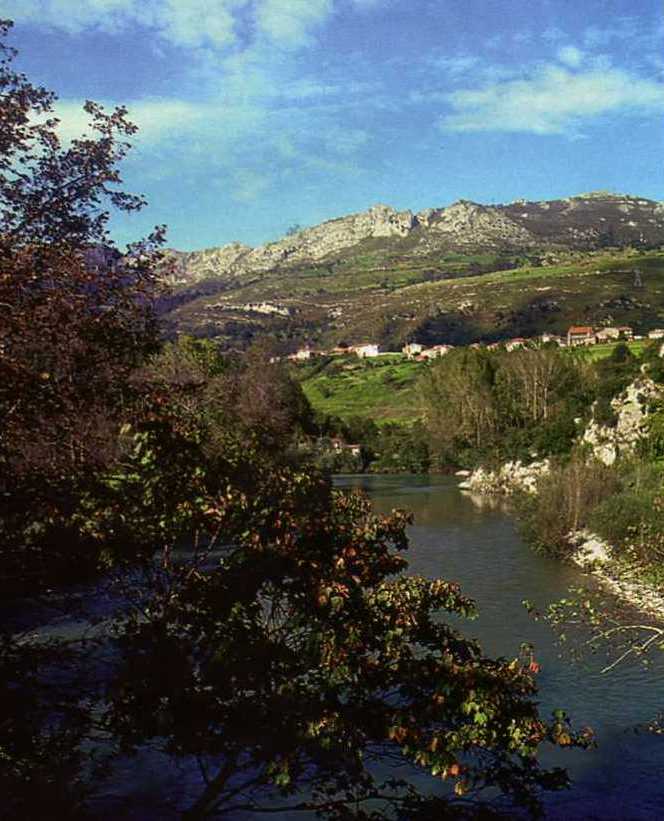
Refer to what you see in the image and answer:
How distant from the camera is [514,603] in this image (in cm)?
2703

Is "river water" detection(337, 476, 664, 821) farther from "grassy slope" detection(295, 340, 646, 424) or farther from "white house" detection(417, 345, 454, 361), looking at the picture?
"white house" detection(417, 345, 454, 361)

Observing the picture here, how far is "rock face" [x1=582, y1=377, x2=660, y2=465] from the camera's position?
46125 mm

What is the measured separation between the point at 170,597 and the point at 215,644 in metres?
1.08

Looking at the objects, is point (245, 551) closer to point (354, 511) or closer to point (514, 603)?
point (354, 511)

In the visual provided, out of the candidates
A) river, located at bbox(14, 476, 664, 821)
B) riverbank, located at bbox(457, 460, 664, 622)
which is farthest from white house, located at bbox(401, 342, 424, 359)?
river, located at bbox(14, 476, 664, 821)

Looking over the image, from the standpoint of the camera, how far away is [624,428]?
4988 centimetres

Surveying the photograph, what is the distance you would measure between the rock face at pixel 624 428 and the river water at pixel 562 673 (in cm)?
750

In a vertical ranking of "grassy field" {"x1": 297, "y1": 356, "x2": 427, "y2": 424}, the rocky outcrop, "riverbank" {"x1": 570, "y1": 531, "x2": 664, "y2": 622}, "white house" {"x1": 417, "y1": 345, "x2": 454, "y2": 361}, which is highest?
"white house" {"x1": 417, "y1": 345, "x2": 454, "y2": 361}

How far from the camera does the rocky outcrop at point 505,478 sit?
6022 centimetres

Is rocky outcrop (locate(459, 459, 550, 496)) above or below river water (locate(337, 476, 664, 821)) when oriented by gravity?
above

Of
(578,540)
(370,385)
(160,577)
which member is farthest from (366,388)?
(160,577)

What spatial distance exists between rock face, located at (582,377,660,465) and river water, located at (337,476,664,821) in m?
7.50

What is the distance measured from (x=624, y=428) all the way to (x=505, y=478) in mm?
14377

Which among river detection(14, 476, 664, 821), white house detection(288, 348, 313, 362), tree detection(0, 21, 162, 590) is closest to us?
tree detection(0, 21, 162, 590)
